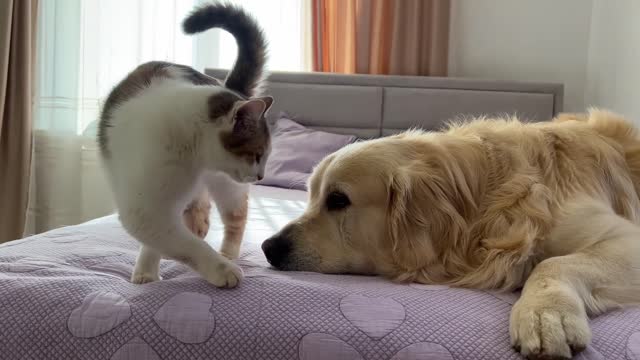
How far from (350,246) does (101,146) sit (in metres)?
0.57

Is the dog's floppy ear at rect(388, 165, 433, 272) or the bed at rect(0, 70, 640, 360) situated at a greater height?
the dog's floppy ear at rect(388, 165, 433, 272)

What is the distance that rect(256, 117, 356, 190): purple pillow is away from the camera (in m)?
2.95

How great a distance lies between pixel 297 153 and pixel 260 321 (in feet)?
7.09

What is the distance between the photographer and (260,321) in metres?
0.93

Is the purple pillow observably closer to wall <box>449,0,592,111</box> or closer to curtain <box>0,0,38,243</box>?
wall <box>449,0,592,111</box>

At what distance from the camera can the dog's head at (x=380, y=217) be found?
1.26m

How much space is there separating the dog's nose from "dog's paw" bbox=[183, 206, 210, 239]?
0.75ft

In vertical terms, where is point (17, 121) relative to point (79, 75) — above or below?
below

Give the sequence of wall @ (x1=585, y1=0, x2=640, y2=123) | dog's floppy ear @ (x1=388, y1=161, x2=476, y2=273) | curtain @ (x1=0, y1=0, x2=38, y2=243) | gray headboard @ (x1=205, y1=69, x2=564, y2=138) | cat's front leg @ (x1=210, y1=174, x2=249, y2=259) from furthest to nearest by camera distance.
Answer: gray headboard @ (x1=205, y1=69, x2=564, y2=138)
curtain @ (x1=0, y1=0, x2=38, y2=243)
wall @ (x1=585, y1=0, x2=640, y2=123)
cat's front leg @ (x1=210, y1=174, x2=249, y2=259)
dog's floppy ear @ (x1=388, y1=161, x2=476, y2=273)

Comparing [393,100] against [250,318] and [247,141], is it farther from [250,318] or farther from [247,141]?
[250,318]

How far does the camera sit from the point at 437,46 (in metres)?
3.71

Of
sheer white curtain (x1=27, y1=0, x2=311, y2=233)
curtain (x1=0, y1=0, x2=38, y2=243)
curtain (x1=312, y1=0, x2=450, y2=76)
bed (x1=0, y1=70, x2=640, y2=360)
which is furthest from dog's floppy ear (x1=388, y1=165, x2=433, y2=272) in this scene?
curtain (x1=0, y1=0, x2=38, y2=243)

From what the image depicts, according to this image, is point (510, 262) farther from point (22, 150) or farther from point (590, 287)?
point (22, 150)

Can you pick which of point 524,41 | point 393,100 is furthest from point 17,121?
point 524,41
